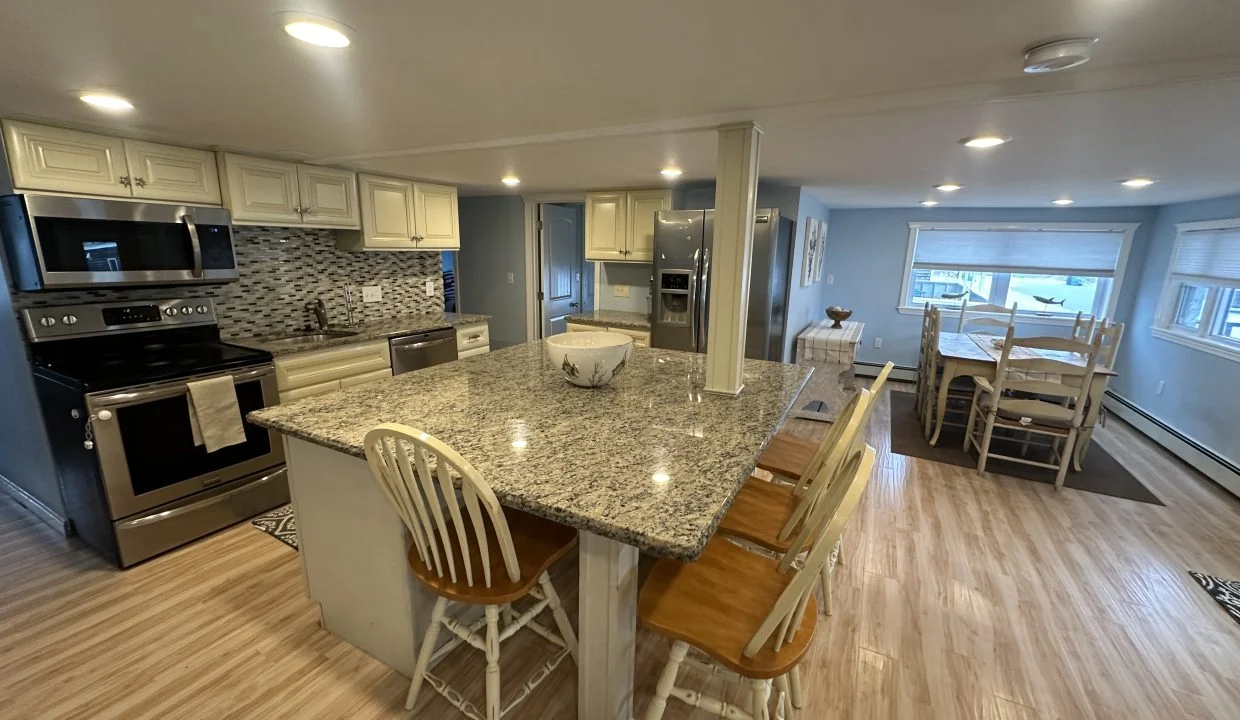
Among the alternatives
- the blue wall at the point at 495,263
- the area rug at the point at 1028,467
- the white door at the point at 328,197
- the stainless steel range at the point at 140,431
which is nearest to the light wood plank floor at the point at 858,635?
the stainless steel range at the point at 140,431

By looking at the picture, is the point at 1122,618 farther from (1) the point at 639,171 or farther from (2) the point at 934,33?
(1) the point at 639,171

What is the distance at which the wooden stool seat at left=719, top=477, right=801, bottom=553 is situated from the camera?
1.53m

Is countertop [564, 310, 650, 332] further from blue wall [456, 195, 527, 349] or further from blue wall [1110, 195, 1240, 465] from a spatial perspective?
blue wall [1110, 195, 1240, 465]

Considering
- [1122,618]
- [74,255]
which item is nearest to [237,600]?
[74,255]

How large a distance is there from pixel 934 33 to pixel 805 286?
3942mm

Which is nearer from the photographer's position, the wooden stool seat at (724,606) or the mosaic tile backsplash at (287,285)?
the wooden stool seat at (724,606)

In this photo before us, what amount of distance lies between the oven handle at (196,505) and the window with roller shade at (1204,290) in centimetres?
627

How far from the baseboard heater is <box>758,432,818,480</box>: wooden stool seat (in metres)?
3.26

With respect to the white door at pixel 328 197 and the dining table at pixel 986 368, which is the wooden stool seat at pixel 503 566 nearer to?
the white door at pixel 328 197

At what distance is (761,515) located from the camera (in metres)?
1.65

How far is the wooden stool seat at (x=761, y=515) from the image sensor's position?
153 cm

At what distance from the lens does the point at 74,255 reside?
2.20m

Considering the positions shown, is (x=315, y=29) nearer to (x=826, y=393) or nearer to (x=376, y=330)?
(x=376, y=330)

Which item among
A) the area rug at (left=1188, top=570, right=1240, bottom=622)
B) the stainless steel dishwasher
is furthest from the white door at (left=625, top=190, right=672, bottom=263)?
the area rug at (left=1188, top=570, right=1240, bottom=622)
